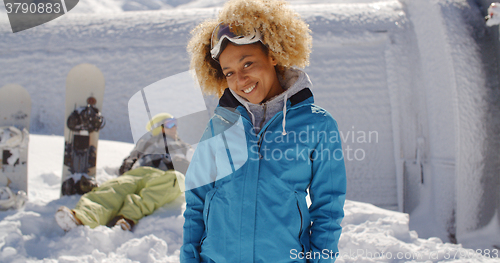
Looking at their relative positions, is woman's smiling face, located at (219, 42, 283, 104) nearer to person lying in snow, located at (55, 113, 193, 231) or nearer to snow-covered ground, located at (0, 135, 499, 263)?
snow-covered ground, located at (0, 135, 499, 263)

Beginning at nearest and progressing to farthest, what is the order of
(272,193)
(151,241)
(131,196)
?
(272,193) < (151,241) < (131,196)

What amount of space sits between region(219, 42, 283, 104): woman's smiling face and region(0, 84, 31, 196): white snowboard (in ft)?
9.02

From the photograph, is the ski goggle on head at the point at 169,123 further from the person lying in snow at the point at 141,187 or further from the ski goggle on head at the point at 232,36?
the ski goggle on head at the point at 232,36

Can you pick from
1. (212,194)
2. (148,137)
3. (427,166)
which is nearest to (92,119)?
(148,137)

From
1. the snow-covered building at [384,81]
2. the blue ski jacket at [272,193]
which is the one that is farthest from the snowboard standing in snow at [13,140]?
the blue ski jacket at [272,193]

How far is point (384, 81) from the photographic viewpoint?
3988 millimetres

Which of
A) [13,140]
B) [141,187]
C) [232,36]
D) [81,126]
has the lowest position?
[141,187]

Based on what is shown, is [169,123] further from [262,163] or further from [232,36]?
[262,163]

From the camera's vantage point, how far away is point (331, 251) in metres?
0.87

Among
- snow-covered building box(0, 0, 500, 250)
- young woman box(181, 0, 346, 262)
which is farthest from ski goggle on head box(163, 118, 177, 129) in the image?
young woman box(181, 0, 346, 262)

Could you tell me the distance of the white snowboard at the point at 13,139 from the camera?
2.79 metres

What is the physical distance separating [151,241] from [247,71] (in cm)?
162

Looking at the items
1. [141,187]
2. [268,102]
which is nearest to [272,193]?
[268,102]

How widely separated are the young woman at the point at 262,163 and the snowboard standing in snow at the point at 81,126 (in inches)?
99.4
